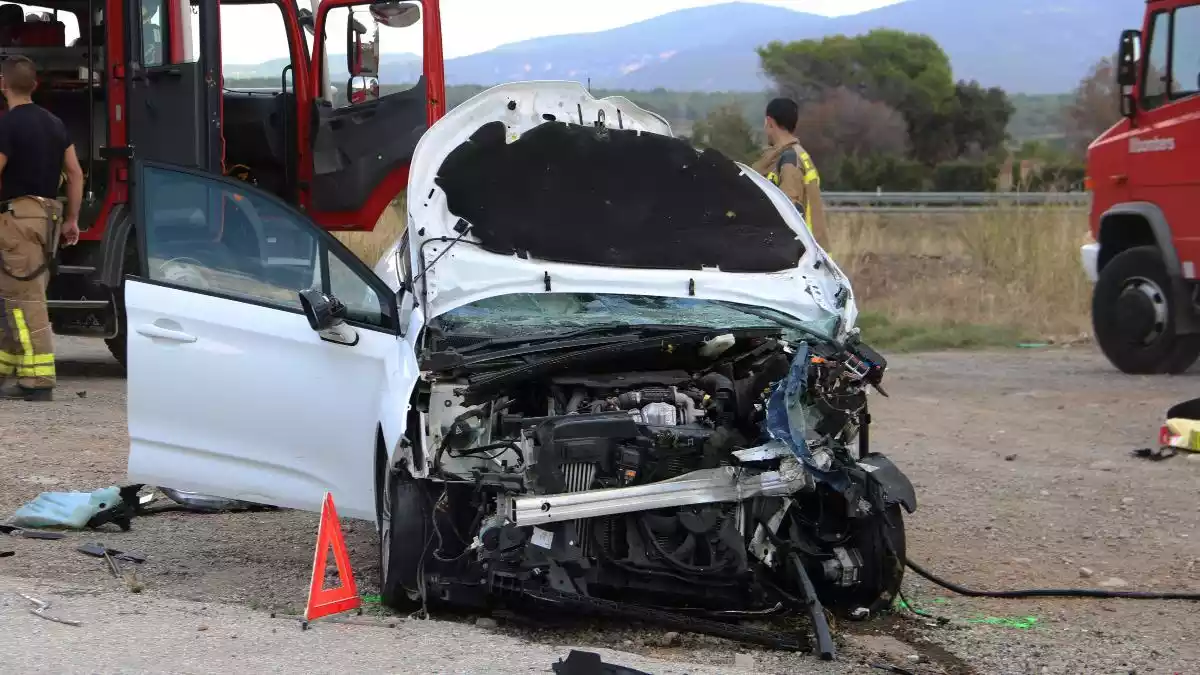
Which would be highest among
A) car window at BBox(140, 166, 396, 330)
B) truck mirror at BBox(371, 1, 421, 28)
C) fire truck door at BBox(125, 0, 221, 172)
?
truck mirror at BBox(371, 1, 421, 28)

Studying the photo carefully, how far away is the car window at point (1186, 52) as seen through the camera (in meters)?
11.4

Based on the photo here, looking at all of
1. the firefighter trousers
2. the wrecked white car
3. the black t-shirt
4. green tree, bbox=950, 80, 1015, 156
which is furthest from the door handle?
green tree, bbox=950, 80, 1015, 156

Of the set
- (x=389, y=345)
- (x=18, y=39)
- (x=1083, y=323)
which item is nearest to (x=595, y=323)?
(x=389, y=345)

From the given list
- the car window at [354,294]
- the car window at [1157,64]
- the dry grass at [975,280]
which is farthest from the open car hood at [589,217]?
the dry grass at [975,280]

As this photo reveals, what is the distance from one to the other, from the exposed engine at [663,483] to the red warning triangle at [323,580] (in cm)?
35

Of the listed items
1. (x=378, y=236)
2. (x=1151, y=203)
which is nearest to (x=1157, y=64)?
(x=1151, y=203)

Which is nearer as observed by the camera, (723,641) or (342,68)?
(723,641)

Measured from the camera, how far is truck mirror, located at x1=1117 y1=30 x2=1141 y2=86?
11602 mm

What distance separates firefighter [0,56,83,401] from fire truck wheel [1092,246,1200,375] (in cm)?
826

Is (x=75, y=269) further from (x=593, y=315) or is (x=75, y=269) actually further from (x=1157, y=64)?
(x=1157, y=64)

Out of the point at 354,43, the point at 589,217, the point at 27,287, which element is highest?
the point at 354,43

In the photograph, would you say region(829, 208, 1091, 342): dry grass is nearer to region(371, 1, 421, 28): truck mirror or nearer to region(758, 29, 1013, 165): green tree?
region(371, 1, 421, 28): truck mirror

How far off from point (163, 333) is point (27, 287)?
4.35 m

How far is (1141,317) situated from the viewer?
40.4ft
